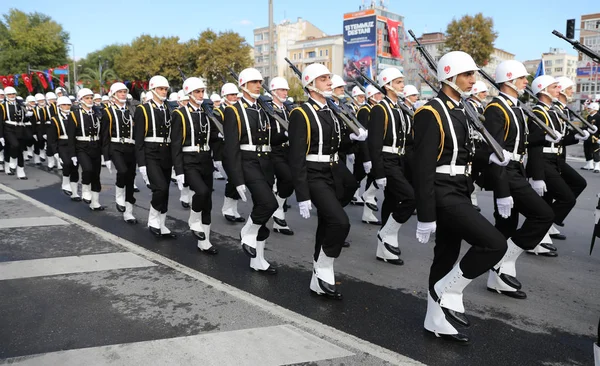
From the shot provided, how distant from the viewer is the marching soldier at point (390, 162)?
21.9ft

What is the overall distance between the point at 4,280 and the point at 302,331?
141 inches

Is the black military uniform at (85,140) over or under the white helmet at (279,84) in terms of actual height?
under

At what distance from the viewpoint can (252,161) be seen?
21.4 ft

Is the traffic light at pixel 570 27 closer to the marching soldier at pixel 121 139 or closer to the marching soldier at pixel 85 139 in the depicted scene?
the marching soldier at pixel 121 139

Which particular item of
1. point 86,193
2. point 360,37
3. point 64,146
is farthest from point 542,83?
point 360,37

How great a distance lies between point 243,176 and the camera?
6316 millimetres

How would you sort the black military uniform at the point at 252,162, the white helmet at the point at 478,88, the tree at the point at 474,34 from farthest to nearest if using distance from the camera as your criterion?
the tree at the point at 474,34 → the white helmet at the point at 478,88 → the black military uniform at the point at 252,162

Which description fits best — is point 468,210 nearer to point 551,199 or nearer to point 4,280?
point 551,199

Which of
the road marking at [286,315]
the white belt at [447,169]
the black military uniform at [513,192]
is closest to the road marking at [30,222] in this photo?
the road marking at [286,315]

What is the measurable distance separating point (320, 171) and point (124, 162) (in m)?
5.03

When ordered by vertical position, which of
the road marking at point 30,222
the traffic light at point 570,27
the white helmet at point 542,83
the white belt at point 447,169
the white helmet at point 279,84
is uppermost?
the traffic light at point 570,27

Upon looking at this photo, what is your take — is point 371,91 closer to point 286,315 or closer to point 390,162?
point 390,162

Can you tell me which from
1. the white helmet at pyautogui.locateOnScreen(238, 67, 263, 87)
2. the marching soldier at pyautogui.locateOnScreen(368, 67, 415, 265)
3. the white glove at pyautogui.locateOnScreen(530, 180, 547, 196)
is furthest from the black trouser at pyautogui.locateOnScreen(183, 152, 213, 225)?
the white glove at pyautogui.locateOnScreen(530, 180, 547, 196)

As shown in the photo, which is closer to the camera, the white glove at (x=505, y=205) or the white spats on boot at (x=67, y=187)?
the white glove at (x=505, y=205)
